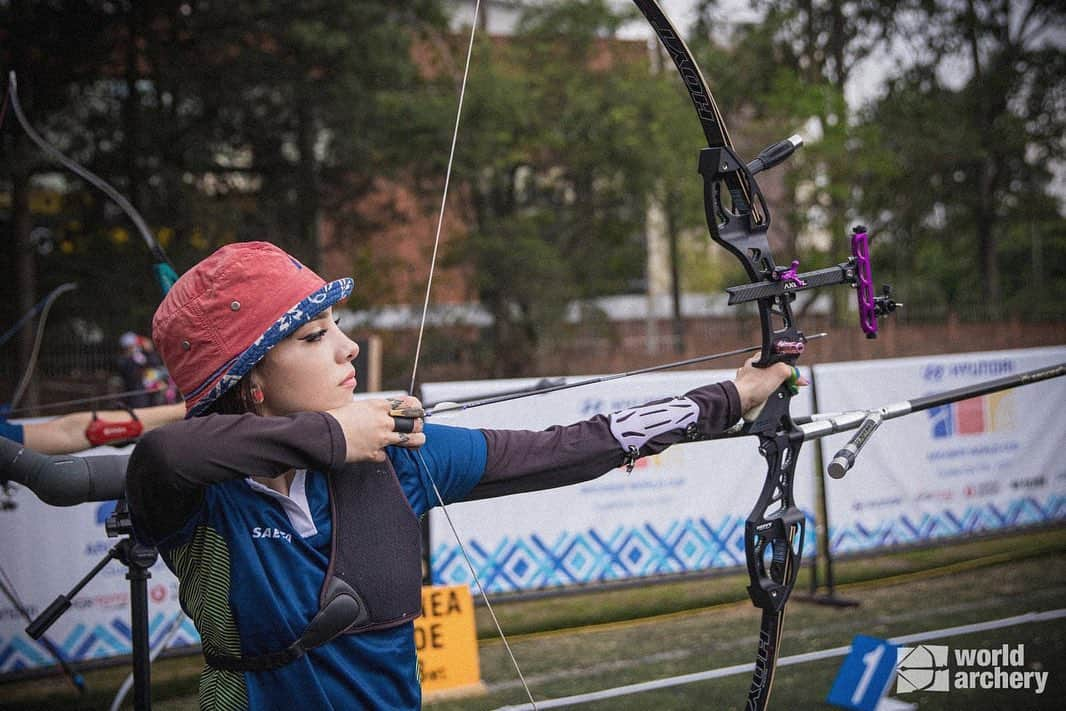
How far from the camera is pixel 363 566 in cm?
176

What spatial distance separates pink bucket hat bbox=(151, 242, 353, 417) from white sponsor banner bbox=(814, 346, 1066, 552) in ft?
15.7

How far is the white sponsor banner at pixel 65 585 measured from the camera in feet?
15.6

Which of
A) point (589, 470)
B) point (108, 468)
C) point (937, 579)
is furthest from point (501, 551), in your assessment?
point (589, 470)

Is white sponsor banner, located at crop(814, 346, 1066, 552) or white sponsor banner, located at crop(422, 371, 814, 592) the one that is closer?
white sponsor banner, located at crop(422, 371, 814, 592)

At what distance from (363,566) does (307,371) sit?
35cm

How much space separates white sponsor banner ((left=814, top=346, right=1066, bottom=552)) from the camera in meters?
6.21

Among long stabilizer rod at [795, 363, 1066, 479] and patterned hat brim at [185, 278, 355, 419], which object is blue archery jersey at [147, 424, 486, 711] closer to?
patterned hat brim at [185, 278, 355, 419]

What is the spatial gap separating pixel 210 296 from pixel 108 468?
3.89ft

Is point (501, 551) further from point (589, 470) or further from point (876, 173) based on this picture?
point (876, 173)

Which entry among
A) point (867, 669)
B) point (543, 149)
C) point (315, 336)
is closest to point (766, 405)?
point (315, 336)

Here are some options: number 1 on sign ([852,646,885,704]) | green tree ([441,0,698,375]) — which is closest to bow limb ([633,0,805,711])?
number 1 on sign ([852,646,885,704])

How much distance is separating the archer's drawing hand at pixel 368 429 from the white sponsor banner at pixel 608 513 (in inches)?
137

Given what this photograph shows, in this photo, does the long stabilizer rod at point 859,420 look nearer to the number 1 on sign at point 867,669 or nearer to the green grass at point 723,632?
the number 1 on sign at point 867,669

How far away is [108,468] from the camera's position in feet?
8.86
